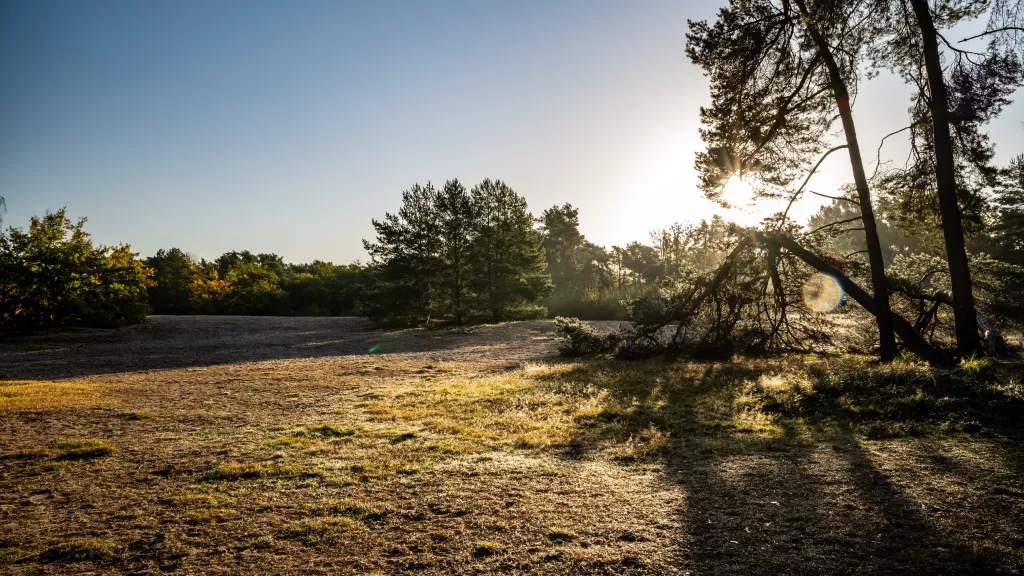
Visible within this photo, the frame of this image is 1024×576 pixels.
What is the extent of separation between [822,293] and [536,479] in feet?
35.4

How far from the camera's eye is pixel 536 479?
4.30 meters

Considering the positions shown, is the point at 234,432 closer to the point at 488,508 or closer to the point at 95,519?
the point at 95,519

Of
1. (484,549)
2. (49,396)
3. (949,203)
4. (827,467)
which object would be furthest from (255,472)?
(949,203)

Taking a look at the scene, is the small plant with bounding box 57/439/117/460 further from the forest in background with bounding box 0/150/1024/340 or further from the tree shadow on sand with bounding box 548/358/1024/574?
the forest in background with bounding box 0/150/1024/340

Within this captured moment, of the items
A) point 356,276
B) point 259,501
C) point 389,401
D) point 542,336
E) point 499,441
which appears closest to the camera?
point 259,501

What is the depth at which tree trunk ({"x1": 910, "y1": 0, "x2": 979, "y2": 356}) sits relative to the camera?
8.34 m

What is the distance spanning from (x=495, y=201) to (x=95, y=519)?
2449 cm

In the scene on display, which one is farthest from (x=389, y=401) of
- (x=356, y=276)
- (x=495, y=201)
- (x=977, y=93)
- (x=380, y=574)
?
(x=356, y=276)

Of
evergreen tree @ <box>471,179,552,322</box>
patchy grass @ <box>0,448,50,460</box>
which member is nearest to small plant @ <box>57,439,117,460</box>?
patchy grass @ <box>0,448,50,460</box>

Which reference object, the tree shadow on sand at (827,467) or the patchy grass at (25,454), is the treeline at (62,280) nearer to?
the patchy grass at (25,454)

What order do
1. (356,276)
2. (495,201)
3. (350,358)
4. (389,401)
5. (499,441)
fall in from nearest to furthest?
1. (499,441)
2. (389,401)
3. (350,358)
4. (495,201)
5. (356,276)

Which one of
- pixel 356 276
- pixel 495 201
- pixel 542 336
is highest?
pixel 495 201

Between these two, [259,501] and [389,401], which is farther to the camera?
[389,401]

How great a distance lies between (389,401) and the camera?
8.16 metres
